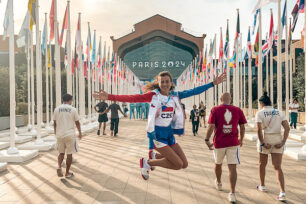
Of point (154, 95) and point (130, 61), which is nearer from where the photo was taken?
point (154, 95)

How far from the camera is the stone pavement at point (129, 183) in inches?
229

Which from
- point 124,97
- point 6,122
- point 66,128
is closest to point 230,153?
point 124,97

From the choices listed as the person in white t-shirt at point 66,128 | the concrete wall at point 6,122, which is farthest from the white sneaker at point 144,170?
the concrete wall at point 6,122

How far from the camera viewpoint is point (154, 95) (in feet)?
17.4

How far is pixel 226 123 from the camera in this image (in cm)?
578

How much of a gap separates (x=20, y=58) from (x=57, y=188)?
6561cm

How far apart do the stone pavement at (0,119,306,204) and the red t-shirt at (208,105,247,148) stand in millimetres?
951

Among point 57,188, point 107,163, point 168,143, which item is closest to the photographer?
point 168,143

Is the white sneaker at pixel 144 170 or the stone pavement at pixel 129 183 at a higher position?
the white sneaker at pixel 144 170

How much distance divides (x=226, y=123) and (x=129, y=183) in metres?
2.44

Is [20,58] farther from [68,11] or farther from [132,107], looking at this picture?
[68,11]

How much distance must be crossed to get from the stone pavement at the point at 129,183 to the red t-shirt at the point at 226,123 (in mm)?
951

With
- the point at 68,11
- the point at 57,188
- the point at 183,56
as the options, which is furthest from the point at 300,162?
the point at 183,56

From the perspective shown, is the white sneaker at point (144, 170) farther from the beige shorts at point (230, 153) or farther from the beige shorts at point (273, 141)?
the beige shorts at point (273, 141)
